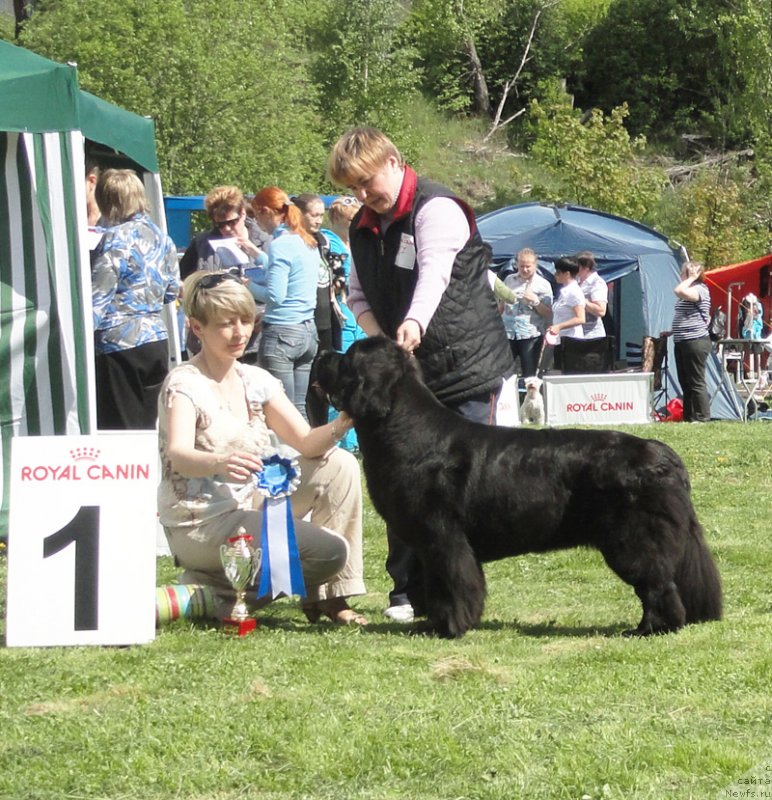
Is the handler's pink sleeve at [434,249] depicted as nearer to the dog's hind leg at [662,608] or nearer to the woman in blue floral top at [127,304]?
the dog's hind leg at [662,608]

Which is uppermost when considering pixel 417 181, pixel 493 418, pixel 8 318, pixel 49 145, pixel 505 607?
pixel 49 145

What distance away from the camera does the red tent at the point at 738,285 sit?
59.9 feet

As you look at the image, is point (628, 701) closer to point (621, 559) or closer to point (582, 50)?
point (621, 559)

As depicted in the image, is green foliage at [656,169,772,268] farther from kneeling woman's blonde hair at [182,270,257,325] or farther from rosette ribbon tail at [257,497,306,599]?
rosette ribbon tail at [257,497,306,599]

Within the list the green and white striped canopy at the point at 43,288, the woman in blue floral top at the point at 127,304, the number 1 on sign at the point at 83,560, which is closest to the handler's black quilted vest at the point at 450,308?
the number 1 on sign at the point at 83,560

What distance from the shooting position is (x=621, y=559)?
393 cm

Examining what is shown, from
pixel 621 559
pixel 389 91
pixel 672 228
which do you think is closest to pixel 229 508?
pixel 621 559

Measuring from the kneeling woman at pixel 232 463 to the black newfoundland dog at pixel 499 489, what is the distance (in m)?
0.21

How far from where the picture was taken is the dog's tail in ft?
13.1

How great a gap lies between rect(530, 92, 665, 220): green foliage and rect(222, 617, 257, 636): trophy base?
73.6ft

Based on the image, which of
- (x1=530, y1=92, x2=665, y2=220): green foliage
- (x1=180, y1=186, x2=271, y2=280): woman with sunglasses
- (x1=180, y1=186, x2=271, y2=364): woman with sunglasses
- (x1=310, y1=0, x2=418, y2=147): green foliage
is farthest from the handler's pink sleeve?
(x1=310, y1=0, x2=418, y2=147): green foliage

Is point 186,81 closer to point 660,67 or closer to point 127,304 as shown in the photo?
point 127,304

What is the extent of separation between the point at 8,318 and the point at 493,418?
7.88ft

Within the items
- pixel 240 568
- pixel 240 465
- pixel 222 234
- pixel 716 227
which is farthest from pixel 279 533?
pixel 716 227
